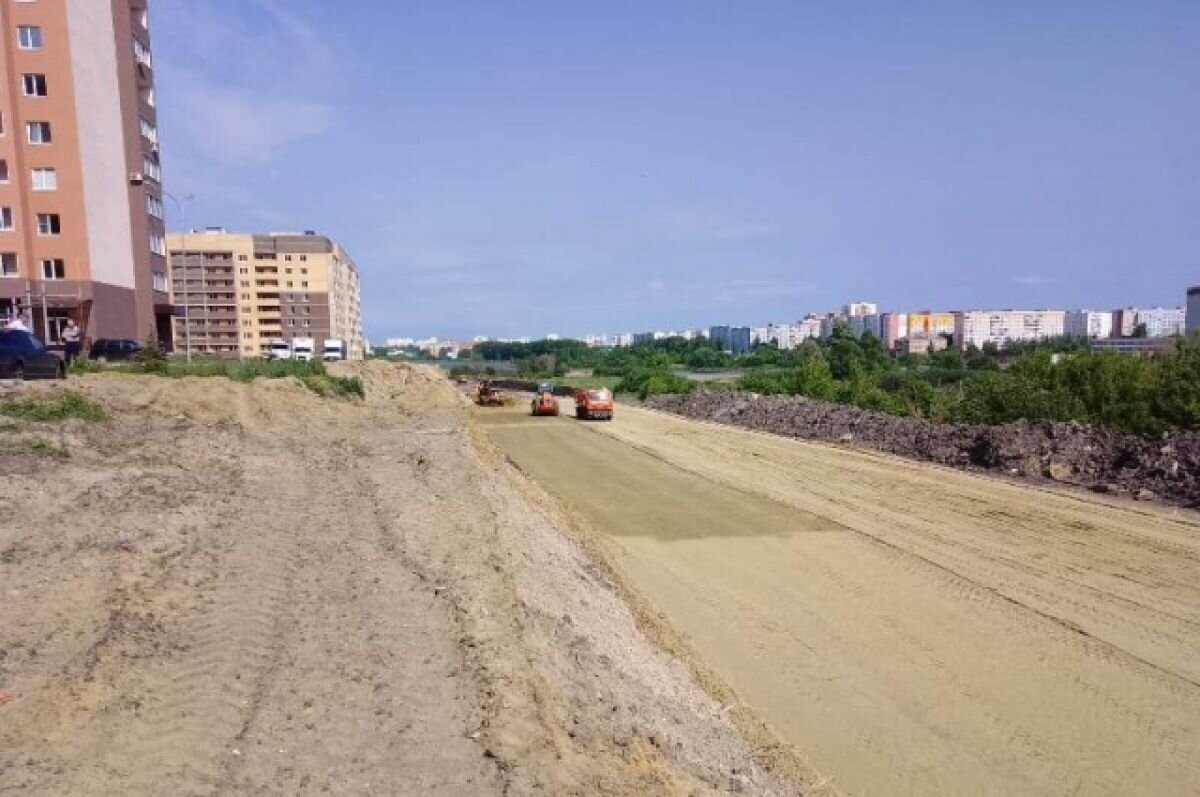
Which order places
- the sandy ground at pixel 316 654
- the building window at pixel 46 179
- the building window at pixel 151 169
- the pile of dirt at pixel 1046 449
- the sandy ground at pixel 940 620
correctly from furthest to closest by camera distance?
the building window at pixel 151 169 → the building window at pixel 46 179 → the pile of dirt at pixel 1046 449 → the sandy ground at pixel 940 620 → the sandy ground at pixel 316 654

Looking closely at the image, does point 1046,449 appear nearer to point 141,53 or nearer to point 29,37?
point 29,37

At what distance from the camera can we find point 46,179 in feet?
136

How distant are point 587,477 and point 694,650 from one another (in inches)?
561

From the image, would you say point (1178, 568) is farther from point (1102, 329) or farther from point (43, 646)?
point (1102, 329)

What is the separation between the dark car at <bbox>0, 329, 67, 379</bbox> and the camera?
22.2 meters

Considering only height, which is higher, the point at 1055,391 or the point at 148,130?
the point at 148,130

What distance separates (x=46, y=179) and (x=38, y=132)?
242 centimetres

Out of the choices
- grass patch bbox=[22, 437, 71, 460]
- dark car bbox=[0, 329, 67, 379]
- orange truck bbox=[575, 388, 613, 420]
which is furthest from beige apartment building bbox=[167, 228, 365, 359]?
grass patch bbox=[22, 437, 71, 460]

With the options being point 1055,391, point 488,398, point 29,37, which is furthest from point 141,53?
point 1055,391

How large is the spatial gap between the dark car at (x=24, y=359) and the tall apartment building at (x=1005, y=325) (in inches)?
6559

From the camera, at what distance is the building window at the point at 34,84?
135 feet

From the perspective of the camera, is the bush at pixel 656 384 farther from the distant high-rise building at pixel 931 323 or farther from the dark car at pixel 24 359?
the distant high-rise building at pixel 931 323

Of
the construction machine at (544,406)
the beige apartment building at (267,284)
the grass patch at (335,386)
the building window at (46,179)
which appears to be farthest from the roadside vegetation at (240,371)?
the beige apartment building at (267,284)

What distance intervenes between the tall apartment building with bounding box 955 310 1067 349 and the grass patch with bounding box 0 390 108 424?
552 ft
